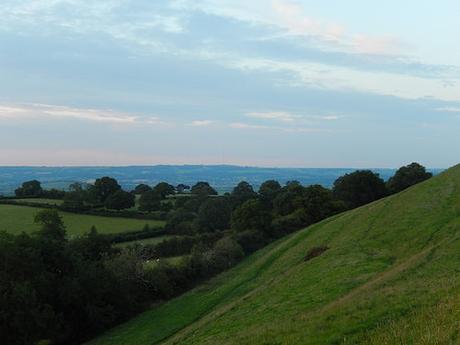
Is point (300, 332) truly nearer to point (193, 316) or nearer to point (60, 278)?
point (193, 316)

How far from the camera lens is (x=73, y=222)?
328ft

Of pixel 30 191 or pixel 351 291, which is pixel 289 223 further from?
pixel 30 191

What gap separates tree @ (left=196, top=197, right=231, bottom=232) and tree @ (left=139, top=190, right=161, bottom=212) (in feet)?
60.9

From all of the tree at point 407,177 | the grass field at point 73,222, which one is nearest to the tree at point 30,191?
the grass field at point 73,222

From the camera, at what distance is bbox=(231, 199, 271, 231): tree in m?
82.1

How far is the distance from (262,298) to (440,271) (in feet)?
41.4

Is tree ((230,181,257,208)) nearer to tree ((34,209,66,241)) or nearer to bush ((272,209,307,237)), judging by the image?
bush ((272,209,307,237))

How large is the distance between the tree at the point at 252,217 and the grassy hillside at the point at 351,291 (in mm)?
22661

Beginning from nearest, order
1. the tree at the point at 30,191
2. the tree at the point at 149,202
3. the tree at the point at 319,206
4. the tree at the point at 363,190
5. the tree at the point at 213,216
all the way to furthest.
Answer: the tree at the point at 319,206 < the tree at the point at 363,190 < the tree at the point at 213,216 < the tree at the point at 149,202 < the tree at the point at 30,191

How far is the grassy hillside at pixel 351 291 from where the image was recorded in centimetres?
1480

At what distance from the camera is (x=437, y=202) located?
4309cm

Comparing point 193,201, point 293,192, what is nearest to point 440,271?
point 293,192

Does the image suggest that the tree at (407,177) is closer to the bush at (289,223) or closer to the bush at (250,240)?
the bush at (289,223)

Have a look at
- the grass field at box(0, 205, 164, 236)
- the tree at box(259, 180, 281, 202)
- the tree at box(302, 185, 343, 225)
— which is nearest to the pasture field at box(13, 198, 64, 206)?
the grass field at box(0, 205, 164, 236)
